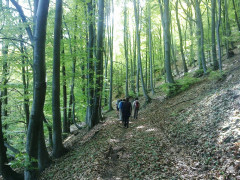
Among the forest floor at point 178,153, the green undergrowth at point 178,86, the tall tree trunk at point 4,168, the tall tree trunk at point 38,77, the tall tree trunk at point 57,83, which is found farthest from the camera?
the green undergrowth at point 178,86

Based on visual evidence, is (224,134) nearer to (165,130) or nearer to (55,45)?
Result: (165,130)

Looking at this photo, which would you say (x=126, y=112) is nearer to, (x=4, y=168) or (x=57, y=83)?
(x=57, y=83)

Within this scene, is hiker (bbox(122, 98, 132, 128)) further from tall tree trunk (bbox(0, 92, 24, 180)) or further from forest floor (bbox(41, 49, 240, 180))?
tall tree trunk (bbox(0, 92, 24, 180))

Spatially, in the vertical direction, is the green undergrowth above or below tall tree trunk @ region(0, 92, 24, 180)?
above

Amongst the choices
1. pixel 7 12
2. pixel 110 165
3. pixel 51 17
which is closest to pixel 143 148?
pixel 110 165

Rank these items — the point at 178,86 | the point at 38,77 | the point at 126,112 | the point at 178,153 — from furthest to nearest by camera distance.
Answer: the point at 178,86 → the point at 126,112 → the point at 178,153 → the point at 38,77

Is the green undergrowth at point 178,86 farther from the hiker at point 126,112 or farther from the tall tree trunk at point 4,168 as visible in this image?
the tall tree trunk at point 4,168

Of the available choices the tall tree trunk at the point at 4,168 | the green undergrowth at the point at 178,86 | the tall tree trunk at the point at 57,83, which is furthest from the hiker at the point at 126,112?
the tall tree trunk at the point at 4,168

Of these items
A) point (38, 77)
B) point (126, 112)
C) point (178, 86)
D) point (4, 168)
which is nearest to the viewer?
point (38, 77)

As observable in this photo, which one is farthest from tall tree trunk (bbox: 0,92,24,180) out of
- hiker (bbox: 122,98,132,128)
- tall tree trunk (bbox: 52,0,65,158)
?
hiker (bbox: 122,98,132,128)

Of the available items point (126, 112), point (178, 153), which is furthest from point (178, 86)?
point (178, 153)

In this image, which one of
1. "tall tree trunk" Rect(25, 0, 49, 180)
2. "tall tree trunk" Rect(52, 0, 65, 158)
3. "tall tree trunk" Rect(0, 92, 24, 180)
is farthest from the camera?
"tall tree trunk" Rect(52, 0, 65, 158)

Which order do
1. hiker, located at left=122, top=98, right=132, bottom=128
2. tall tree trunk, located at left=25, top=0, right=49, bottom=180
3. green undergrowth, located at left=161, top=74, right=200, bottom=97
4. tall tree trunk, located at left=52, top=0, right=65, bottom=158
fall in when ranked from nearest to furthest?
tall tree trunk, located at left=25, top=0, right=49, bottom=180
tall tree trunk, located at left=52, top=0, right=65, bottom=158
hiker, located at left=122, top=98, right=132, bottom=128
green undergrowth, located at left=161, top=74, right=200, bottom=97

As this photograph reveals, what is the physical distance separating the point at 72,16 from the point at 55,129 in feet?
23.5
